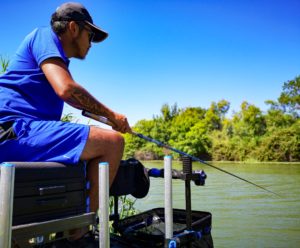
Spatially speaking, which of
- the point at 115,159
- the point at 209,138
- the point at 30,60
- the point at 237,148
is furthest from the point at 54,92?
the point at 209,138

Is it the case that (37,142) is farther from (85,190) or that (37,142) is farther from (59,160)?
(85,190)

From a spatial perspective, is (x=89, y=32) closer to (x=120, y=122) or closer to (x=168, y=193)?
(x=120, y=122)

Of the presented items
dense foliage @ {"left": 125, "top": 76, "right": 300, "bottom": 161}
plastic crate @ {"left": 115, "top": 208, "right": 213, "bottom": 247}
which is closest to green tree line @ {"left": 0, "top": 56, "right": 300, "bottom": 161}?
dense foliage @ {"left": 125, "top": 76, "right": 300, "bottom": 161}

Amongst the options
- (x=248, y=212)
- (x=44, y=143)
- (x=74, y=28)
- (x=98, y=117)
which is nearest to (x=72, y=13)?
(x=74, y=28)

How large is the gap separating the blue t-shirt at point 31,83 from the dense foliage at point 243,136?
2889 centimetres

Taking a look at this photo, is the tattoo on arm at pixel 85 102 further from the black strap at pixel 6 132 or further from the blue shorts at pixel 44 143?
the black strap at pixel 6 132

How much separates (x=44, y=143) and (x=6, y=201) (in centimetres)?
63

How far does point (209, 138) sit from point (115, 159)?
36.0 m

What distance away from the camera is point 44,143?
1.78 m

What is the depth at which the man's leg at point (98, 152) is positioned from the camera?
1840mm

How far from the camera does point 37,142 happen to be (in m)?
1.77

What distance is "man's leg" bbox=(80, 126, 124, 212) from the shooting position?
1.84m

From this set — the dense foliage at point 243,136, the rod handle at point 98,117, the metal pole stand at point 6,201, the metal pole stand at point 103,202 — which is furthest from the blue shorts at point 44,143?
the dense foliage at point 243,136

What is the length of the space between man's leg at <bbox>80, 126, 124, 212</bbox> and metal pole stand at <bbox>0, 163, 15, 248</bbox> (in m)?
0.64
